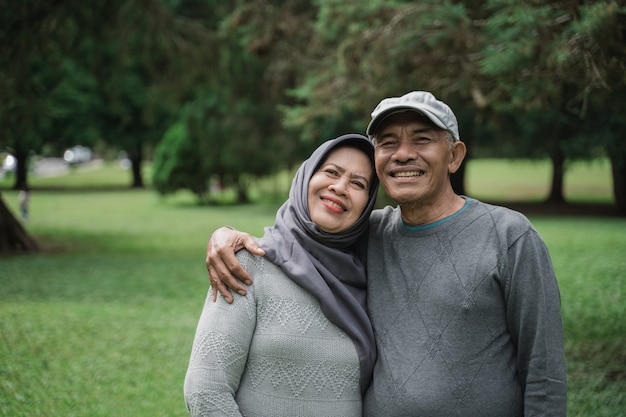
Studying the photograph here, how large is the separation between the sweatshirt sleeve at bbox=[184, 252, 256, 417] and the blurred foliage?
134 inches

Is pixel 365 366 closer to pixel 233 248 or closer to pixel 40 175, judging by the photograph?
pixel 233 248

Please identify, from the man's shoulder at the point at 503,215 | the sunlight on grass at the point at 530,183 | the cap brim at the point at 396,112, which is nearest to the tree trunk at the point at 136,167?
the sunlight on grass at the point at 530,183

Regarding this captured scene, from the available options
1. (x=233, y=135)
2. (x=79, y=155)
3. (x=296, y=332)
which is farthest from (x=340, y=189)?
(x=79, y=155)

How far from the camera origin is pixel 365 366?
2.55 meters

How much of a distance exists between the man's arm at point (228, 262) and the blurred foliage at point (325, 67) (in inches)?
125

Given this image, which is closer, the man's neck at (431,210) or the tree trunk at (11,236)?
the man's neck at (431,210)

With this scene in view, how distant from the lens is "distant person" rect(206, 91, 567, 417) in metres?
2.37

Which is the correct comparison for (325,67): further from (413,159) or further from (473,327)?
(473,327)

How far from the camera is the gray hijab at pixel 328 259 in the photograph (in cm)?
250

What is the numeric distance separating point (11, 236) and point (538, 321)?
13.3m

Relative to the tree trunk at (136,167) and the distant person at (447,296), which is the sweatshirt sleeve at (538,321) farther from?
the tree trunk at (136,167)

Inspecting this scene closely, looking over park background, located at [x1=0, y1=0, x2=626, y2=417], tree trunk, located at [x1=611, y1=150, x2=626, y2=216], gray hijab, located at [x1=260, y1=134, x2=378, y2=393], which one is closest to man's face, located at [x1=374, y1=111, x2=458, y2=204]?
gray hijab, located at [x1=260, y1=134, x2=378, y2=393]

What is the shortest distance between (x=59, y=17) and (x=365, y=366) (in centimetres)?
1208

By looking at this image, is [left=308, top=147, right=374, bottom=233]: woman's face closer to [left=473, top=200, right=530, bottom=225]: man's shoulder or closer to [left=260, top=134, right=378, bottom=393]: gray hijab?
[left=260, top=134, right=378, bottom=393]: gray hijab
